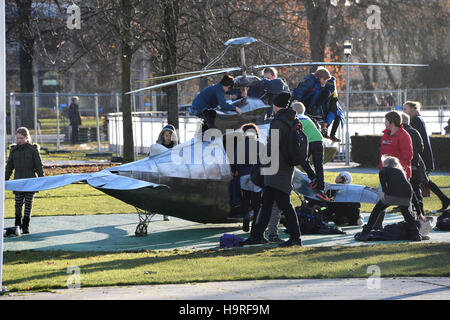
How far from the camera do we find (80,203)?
54.5ft

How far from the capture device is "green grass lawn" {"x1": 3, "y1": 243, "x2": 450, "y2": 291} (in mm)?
8609

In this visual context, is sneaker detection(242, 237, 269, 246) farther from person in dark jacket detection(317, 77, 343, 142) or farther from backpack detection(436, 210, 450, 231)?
person in dark jacket detection(317, 77, 343, 142)

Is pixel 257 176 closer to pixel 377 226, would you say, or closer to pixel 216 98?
pixel 216 98

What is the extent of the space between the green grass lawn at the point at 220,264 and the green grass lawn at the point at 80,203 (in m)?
4.52

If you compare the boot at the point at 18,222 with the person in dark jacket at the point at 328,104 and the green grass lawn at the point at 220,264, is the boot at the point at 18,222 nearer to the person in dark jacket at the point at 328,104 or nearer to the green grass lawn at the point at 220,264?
the green grass lawn at the point at 220,264

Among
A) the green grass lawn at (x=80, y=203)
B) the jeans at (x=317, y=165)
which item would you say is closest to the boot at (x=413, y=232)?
the jeans at (x=317, y=165)

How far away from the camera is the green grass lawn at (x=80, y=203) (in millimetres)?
15305

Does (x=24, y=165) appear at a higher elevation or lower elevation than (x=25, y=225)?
higher

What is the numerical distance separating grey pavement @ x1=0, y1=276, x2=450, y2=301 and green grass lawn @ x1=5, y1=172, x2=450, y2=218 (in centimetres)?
705

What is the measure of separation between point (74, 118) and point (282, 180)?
25101 mm

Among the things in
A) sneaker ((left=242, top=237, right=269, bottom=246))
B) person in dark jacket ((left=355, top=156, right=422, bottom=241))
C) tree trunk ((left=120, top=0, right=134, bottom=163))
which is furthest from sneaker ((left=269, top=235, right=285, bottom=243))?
tree trunk ((left=120, top=0, right=134, bottom=163))

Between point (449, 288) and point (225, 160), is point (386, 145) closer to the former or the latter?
point (225, 160)

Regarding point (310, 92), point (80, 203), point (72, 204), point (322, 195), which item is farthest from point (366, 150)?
point (322, 195)
